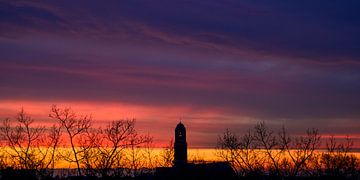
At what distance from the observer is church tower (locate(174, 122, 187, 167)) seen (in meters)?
85.1

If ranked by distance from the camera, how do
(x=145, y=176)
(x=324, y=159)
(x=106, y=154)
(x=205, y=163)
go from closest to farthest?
(x=106, y=154)
(x=324, y=159)
(x=145, y=176)
(x=205, y=163)

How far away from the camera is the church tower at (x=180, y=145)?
279ft

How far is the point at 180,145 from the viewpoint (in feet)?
282

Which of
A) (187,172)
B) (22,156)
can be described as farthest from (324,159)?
(22,156)

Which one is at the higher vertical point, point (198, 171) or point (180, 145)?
point (180, 145)

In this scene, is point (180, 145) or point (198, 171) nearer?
point (198, 171)

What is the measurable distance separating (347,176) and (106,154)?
1110 inches

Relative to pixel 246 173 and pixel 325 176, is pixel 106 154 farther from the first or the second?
pixel 325 176

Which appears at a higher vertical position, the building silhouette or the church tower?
the church tower

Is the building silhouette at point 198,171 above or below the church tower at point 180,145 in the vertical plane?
below

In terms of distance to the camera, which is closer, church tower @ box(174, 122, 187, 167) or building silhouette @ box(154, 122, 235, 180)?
building silhouette @ box(154, 122, 235, 180)

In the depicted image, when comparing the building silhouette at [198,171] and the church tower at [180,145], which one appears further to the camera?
the church tower at [180,145]

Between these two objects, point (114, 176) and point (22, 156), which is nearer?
point (22, 156)

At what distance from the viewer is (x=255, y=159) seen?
185ft
